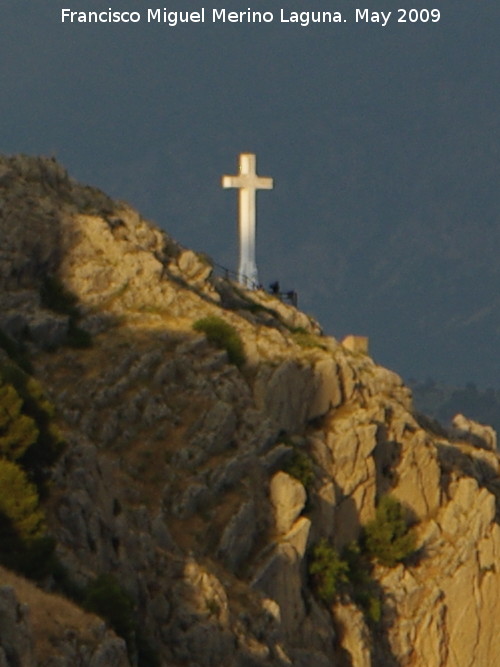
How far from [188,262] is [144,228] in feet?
4.20

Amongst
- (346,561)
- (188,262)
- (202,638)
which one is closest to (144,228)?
(188,262)

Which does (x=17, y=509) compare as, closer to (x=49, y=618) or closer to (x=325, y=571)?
(x=49, y=618)

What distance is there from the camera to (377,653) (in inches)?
2195

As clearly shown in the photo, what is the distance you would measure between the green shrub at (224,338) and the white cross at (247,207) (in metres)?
13.6

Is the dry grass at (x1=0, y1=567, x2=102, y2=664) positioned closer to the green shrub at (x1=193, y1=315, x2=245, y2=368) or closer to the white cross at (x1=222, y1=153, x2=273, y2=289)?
the green shrub at (x1=193, y1=315, x2=245, y2=368)

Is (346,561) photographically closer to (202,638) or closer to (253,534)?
(253,534)

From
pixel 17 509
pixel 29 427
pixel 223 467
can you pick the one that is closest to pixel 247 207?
pixel 223 467

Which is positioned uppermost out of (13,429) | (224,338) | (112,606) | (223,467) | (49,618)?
(224,338)

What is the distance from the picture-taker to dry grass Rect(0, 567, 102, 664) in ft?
119

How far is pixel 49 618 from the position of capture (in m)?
37.1

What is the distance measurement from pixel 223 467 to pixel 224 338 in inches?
176

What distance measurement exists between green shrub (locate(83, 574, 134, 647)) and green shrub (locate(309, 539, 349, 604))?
11593mm

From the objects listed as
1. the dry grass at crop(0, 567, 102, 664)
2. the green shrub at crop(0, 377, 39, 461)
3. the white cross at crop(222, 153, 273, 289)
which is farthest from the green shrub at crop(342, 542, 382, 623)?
the dry grass at crop(0, 567, 102, 664)

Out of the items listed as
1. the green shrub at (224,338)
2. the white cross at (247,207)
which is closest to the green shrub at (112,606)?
the green shrub at (224,338)
